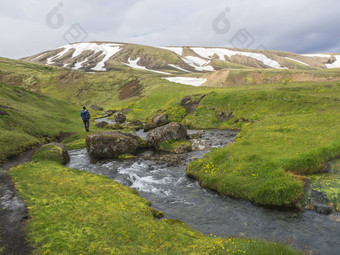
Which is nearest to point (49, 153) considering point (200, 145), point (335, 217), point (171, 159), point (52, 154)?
point (52, 154)

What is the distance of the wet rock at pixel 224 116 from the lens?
161ft

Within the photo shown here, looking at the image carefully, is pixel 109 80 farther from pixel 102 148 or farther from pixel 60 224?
pixel 60 224

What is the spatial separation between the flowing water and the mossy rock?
6534 mm

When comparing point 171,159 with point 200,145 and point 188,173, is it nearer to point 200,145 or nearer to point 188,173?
point 188,173

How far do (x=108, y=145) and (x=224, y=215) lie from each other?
20.1 meters

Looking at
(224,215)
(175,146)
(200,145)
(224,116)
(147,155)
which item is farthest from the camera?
(224,116)

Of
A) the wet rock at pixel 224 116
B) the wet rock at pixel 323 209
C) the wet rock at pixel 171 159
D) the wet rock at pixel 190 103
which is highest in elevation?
the wet rock at pixel 190 103

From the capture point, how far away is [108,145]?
31047 mm

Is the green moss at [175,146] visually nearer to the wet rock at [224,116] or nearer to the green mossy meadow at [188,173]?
the green mossy meadow at [188,173]

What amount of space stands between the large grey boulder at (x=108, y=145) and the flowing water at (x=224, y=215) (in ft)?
18.7

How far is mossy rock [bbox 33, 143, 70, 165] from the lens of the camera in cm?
2732

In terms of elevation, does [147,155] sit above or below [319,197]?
above

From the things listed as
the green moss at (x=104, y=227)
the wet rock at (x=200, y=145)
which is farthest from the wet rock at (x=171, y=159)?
the green moss at (x=104, y=227)

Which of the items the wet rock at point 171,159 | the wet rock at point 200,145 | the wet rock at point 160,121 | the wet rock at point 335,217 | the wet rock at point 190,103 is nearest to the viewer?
the wet rock at point 335,217
